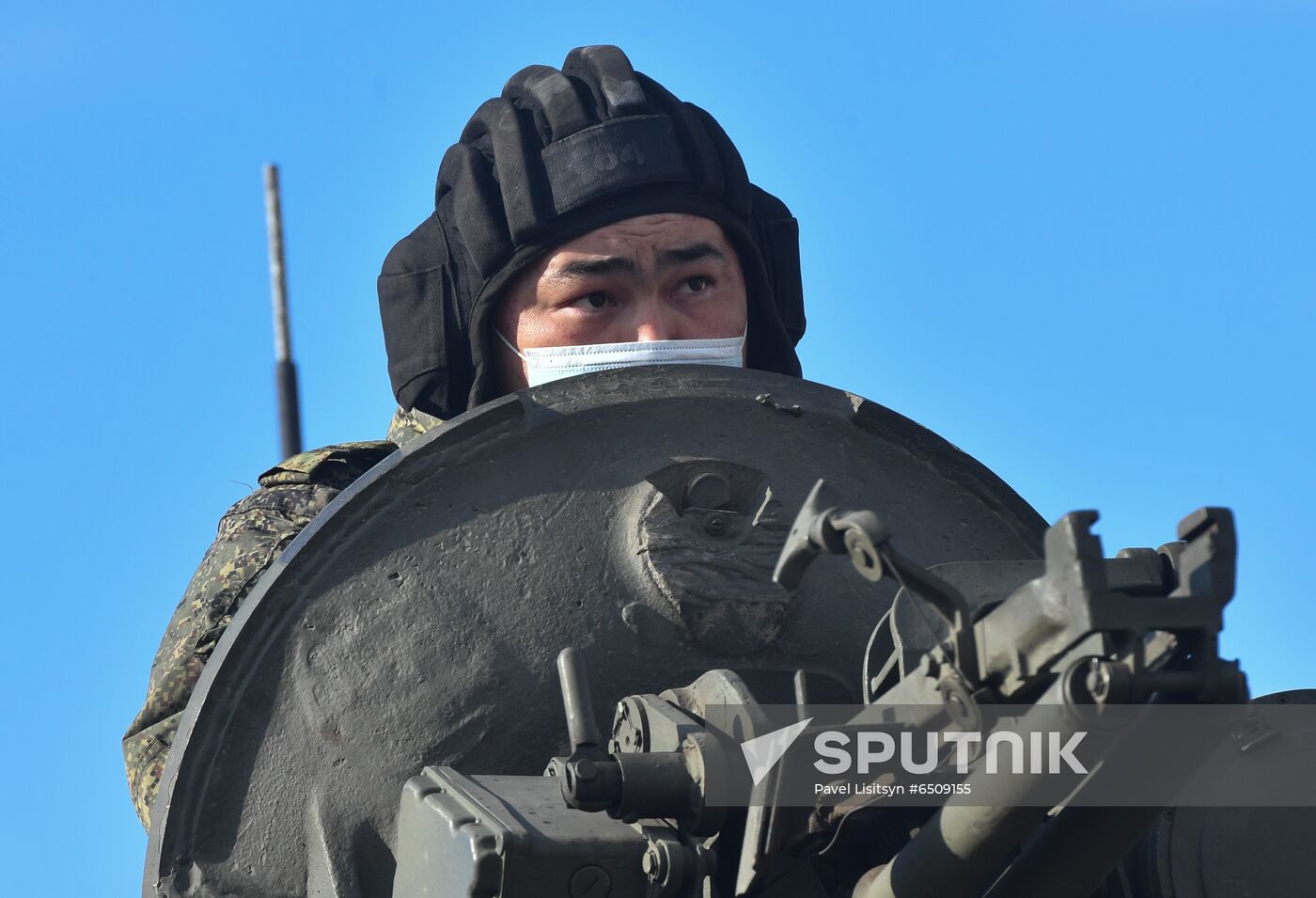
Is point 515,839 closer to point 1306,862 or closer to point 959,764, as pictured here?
point 959,764

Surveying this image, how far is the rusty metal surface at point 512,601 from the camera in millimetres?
4316

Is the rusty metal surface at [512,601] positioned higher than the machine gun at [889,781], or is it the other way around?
the rusty metal surface at [512,601]

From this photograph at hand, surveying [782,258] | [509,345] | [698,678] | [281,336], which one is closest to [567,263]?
[509,345]

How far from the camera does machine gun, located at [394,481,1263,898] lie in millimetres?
3199

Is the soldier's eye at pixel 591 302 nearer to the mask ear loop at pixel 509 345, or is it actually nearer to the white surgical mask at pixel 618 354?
the white surgical mask at pixel 618 354

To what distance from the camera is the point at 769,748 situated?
12.2 feet

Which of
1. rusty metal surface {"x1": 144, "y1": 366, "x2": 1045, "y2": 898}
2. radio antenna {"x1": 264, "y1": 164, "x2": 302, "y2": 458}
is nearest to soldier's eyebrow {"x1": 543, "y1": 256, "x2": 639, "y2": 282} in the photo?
rusty metal surface {"x1": 144, "y1": 366, "x2": 1045, "y2": 898}

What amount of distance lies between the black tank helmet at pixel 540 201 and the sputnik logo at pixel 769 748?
2.41 meters

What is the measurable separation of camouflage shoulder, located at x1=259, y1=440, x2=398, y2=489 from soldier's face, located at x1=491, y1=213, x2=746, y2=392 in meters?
0.48

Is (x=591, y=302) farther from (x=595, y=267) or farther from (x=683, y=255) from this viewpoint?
(x=683, y=255)

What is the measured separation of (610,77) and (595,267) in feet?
2.13

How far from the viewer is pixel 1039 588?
3.21 meters

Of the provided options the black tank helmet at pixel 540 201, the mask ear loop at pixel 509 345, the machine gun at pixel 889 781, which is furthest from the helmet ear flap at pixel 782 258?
the machine gun at pixel 889 781

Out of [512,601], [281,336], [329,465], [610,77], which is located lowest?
[512,601]
